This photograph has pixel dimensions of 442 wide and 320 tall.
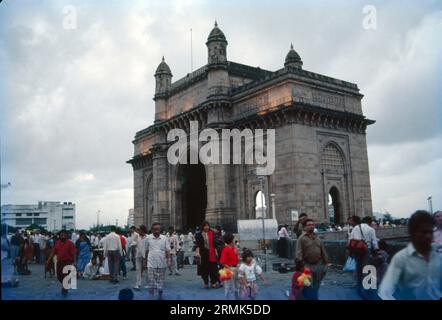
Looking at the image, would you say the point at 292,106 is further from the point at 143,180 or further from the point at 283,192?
the point at 143,180

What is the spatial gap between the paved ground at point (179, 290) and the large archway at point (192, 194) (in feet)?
74.1

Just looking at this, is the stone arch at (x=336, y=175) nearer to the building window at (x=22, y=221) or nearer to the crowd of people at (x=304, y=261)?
the crowd of people at (x=304, y=261)

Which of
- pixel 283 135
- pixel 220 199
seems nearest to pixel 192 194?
pixel 220 199

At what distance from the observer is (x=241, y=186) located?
101 feet

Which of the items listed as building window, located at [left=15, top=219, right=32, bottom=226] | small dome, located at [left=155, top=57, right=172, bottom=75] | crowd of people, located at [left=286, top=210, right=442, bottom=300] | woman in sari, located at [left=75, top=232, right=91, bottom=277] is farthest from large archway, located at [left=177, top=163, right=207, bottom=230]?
building window, located at [left=15, top=219, right=32, bottom=226]

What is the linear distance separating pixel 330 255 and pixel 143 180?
1298 inches

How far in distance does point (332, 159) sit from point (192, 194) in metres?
15.1

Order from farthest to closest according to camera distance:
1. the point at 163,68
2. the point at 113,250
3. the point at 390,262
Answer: the point at 163,68, the point at 113,250, the point at 390,262

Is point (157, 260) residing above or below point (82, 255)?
above

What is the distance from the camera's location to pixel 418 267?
477cm

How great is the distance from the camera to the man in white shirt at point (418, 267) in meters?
4.77

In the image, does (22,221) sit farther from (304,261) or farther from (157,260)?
(304,261)

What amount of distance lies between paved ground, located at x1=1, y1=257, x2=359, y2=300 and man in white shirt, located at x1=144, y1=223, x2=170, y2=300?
0.44 metres
